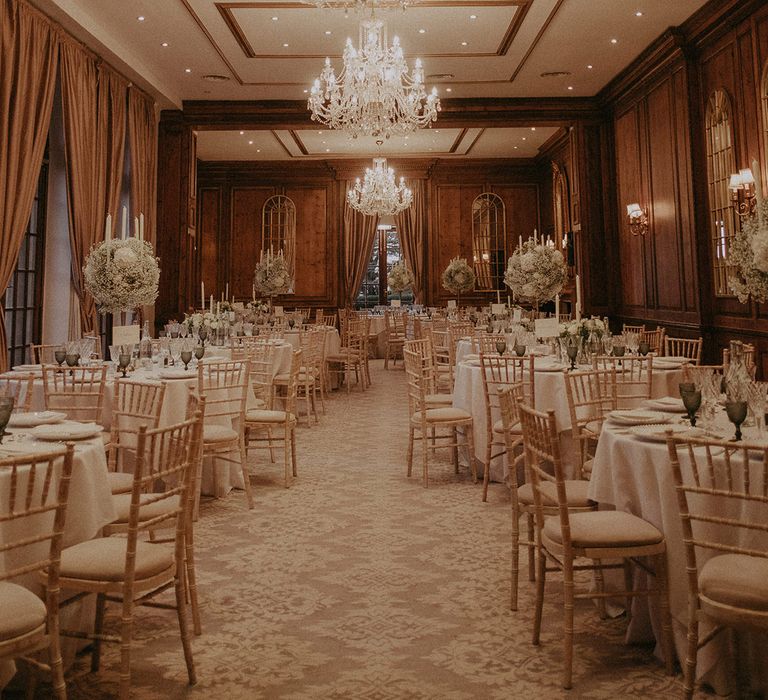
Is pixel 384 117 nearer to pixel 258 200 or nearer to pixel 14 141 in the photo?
pixel 14 141

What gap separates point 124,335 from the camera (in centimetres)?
542

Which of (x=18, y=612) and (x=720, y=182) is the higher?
(x=720, y=182)

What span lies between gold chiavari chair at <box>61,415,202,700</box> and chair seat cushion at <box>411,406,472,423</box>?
121 inches

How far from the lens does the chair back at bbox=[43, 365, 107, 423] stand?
175 inches

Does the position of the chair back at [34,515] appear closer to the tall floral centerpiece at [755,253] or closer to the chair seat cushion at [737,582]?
the chair seat cushion at [737,582]

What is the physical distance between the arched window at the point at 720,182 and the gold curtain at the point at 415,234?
8.46 meters

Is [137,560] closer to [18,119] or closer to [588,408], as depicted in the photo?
[588,408]

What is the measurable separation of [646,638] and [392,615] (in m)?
1.14

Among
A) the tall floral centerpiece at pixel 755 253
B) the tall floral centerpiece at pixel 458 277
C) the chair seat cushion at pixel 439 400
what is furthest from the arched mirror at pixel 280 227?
the tall floral centerpiece at pixel 755 253

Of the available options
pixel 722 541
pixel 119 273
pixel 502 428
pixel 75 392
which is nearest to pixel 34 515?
pixel 75 392

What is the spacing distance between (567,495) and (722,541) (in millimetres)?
822

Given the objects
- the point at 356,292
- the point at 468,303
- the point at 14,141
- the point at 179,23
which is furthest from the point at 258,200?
the point at 14,141

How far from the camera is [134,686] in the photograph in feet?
8.64

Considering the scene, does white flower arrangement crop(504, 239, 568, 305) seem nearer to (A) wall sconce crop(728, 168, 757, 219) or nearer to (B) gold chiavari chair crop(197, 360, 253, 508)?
(A) wall sconce crop(728, 168, 757, 219)
